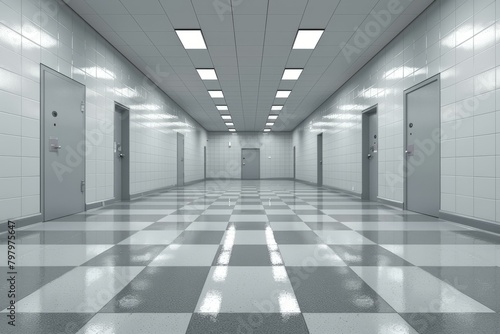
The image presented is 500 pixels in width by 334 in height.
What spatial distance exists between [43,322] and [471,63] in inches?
181

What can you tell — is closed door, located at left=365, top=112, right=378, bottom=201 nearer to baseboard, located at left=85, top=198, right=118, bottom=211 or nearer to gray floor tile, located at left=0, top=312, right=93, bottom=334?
baseboard, located at left=85, top=198, right=118, bottom=211

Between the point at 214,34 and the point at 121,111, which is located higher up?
the point at 214,34

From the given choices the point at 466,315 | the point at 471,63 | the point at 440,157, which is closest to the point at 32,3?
the point at 466,315

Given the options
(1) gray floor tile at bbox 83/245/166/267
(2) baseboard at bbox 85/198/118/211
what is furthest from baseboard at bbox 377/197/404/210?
(2) baseboard at bbox 85/198/118/211

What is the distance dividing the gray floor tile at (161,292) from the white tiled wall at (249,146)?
15791 millimetres

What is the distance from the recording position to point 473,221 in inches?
132

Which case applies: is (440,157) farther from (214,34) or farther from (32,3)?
(32,3)

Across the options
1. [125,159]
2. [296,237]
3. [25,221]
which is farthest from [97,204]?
[296,237]

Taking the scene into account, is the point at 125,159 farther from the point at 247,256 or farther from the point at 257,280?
the point at 257,280

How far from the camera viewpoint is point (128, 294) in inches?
61.9

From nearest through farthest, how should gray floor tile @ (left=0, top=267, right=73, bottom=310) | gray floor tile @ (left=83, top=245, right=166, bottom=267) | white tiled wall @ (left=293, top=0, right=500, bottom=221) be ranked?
1. gray floor tile @ (left=0, top=267, right=73, bottom=310)
2. gray floor tile @ (left=83, top=245, right=166, bottom=267)
3. white tiled wall @ (left=293, top=0, right=500, bottom=221)

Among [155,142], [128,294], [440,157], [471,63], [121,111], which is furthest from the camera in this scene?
[155,142]

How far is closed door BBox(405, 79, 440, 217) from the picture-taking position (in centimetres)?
413

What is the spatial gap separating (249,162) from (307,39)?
42.1 feet
